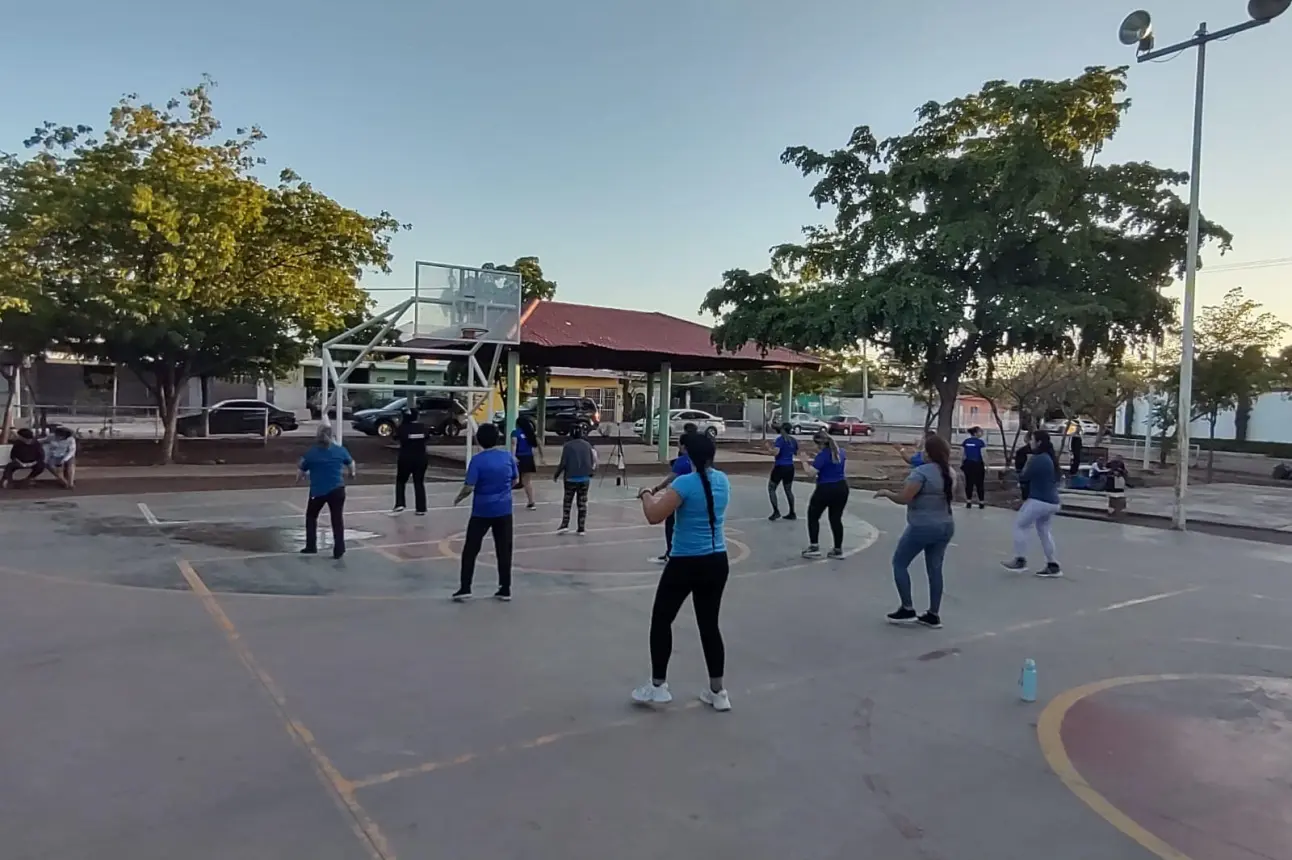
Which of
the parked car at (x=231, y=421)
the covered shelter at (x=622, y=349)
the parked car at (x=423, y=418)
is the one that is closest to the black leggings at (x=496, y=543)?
the covered shelter at (x=622, y=349)

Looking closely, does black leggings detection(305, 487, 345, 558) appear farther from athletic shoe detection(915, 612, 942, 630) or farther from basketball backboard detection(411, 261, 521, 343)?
basketball backboard detection(411, 261, 521, 343)

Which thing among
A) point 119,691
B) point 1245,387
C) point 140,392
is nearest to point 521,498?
point 119,691

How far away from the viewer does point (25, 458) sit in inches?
654

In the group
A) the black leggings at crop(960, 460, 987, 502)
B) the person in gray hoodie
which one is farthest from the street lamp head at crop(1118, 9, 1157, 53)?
the person in gray hoodie

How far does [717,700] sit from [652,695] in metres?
0.39

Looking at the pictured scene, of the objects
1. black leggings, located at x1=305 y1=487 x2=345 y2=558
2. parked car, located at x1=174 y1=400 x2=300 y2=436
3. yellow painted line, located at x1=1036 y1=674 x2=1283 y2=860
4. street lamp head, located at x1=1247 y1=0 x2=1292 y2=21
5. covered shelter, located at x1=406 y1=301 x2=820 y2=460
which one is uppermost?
street lamp head, located at x1=1247 y1=0 x2=1292 y2=21

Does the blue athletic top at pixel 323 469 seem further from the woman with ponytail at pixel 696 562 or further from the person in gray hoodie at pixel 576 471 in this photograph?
the woman with ponytail at pixel 696 562

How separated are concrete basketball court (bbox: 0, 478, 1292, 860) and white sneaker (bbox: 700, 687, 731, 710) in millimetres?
76

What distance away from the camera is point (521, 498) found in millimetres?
16594

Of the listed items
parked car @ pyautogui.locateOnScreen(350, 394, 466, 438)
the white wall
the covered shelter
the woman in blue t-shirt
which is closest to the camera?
the woman in blue t-shirt

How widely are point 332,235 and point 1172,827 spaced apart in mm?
22378

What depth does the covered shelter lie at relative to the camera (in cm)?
2423

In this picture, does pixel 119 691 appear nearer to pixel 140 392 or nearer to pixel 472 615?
pixel 472 615

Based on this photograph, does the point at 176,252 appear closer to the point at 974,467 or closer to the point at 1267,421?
the point at 974,467
